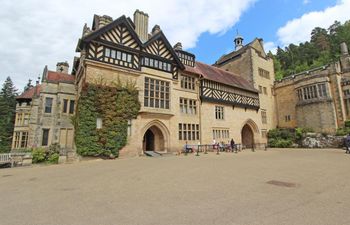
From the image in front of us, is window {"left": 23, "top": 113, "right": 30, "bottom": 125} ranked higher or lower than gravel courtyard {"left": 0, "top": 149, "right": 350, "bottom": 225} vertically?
higher

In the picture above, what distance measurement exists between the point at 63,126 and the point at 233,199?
53.6 feet

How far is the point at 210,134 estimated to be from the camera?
63.7ft

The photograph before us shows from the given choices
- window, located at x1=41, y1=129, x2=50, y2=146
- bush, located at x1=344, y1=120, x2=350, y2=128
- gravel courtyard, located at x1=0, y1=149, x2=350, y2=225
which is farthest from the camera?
bush, located at x1=344, y1=120, x2=350, y2=128

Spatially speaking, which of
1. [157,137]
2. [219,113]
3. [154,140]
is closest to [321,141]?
[219,113]

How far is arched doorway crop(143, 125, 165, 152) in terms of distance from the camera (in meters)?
16.8

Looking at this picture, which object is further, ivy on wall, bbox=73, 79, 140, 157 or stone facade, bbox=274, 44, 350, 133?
stone facade, bbox=274, 44, 350, 133

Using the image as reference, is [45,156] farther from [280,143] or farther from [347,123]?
[347,123]

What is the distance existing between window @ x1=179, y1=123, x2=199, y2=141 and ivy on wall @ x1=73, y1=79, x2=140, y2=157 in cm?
498

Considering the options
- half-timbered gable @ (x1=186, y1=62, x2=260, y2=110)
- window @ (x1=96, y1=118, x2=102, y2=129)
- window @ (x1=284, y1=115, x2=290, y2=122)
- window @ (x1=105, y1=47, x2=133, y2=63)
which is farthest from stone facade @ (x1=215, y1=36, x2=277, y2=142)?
window @ (x1=96, y1=118, x2=102, y2=129)

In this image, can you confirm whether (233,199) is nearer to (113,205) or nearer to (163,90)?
(113,205)

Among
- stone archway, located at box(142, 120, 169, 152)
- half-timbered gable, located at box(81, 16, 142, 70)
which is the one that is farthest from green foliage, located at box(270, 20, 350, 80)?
half-timbered gable, located at box(81, 16, 142, 70)

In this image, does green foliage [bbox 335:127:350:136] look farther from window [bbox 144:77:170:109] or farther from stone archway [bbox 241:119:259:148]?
window [bbox 144:77:170:109]

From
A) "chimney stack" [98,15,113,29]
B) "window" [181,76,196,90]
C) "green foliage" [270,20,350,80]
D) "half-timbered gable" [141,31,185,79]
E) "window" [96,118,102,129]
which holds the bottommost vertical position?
"window" [96,118,102,129]

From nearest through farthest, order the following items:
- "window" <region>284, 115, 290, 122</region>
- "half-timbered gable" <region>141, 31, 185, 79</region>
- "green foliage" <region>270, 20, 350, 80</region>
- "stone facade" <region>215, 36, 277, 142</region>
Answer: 1. "half-timbered gable" <region>141, 31, 185, 79</region>
2. "stone facade" <region>215, 36, 277, 142</region>
3. "window" <region>284, 115, 290, 122</region>
4. "green foliage" <region>270, 20, 350, 80</region>
